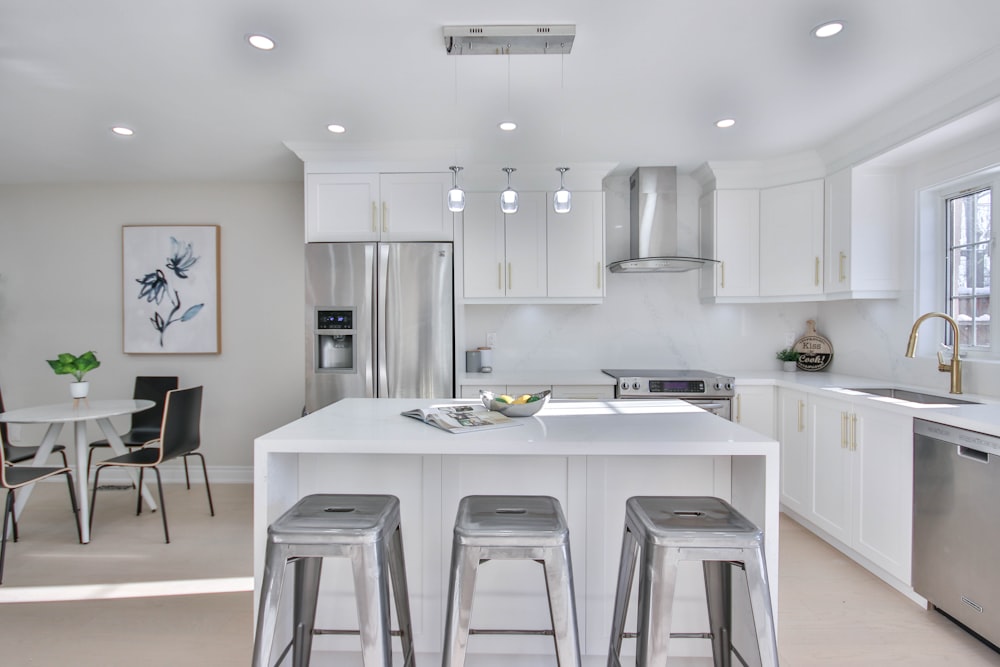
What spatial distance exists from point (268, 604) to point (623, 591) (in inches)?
39.4

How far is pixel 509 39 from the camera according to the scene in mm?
1939

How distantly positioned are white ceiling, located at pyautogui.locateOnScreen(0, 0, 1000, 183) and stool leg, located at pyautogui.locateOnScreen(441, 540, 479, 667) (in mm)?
1845

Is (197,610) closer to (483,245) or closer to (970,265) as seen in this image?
(483,245)

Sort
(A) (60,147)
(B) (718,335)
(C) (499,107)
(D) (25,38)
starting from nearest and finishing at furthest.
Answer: (D) (25,38) < (C) (499,107) < (A) (60,147) < (B) (718,335)

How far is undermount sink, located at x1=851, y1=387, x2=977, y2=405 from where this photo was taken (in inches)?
99.0

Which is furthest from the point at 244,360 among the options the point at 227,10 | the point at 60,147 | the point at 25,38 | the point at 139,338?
the point at 227,10

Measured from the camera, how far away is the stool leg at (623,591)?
150cm

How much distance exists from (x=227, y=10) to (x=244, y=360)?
2887mm

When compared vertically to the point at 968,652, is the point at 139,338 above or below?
above

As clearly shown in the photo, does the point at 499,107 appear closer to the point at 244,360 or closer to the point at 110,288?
the point at 244,360

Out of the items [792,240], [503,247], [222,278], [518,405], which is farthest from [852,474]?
[222,278]

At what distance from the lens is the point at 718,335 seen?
13.1ft

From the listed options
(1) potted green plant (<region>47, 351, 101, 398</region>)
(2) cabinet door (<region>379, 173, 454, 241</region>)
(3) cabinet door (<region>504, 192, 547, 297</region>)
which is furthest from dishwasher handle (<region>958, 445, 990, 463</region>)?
(1) potted green plant (<region>47, 351, 101, 398</region>)

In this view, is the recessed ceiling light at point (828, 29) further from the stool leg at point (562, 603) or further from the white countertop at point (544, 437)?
the stool leg at point (562, 603)
